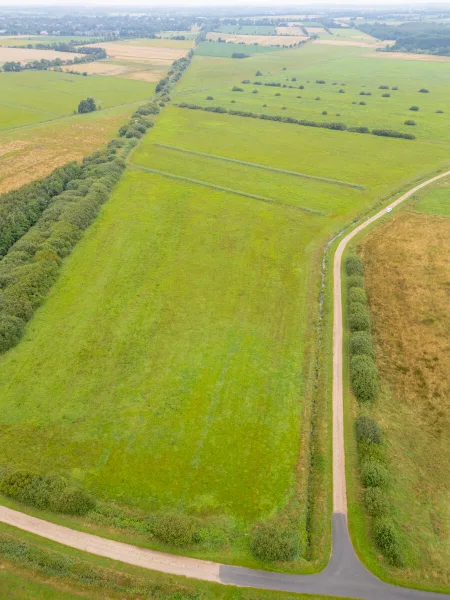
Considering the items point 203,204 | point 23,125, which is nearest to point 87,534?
point 203,204

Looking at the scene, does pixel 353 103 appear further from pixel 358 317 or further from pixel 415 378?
pixel 415 378

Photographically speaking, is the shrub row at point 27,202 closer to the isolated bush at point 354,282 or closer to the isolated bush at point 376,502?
the isolated bush at point 354,282

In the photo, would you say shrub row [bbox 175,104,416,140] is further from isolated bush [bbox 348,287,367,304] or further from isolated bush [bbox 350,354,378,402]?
isolated bush [bbox 350,354,378,402]

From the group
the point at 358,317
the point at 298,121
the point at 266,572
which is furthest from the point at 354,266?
the point at 298,121

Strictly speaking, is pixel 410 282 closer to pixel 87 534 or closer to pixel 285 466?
pixel 285 466

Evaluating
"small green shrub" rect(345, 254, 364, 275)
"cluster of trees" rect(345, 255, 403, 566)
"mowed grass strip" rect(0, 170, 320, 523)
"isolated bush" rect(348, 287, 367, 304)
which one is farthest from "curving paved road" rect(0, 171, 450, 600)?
"small green shrub" rect(345, 254, 364, 275)

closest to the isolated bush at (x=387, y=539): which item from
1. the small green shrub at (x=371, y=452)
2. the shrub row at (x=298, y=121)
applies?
the small green shrub at (x=371, y=452)
